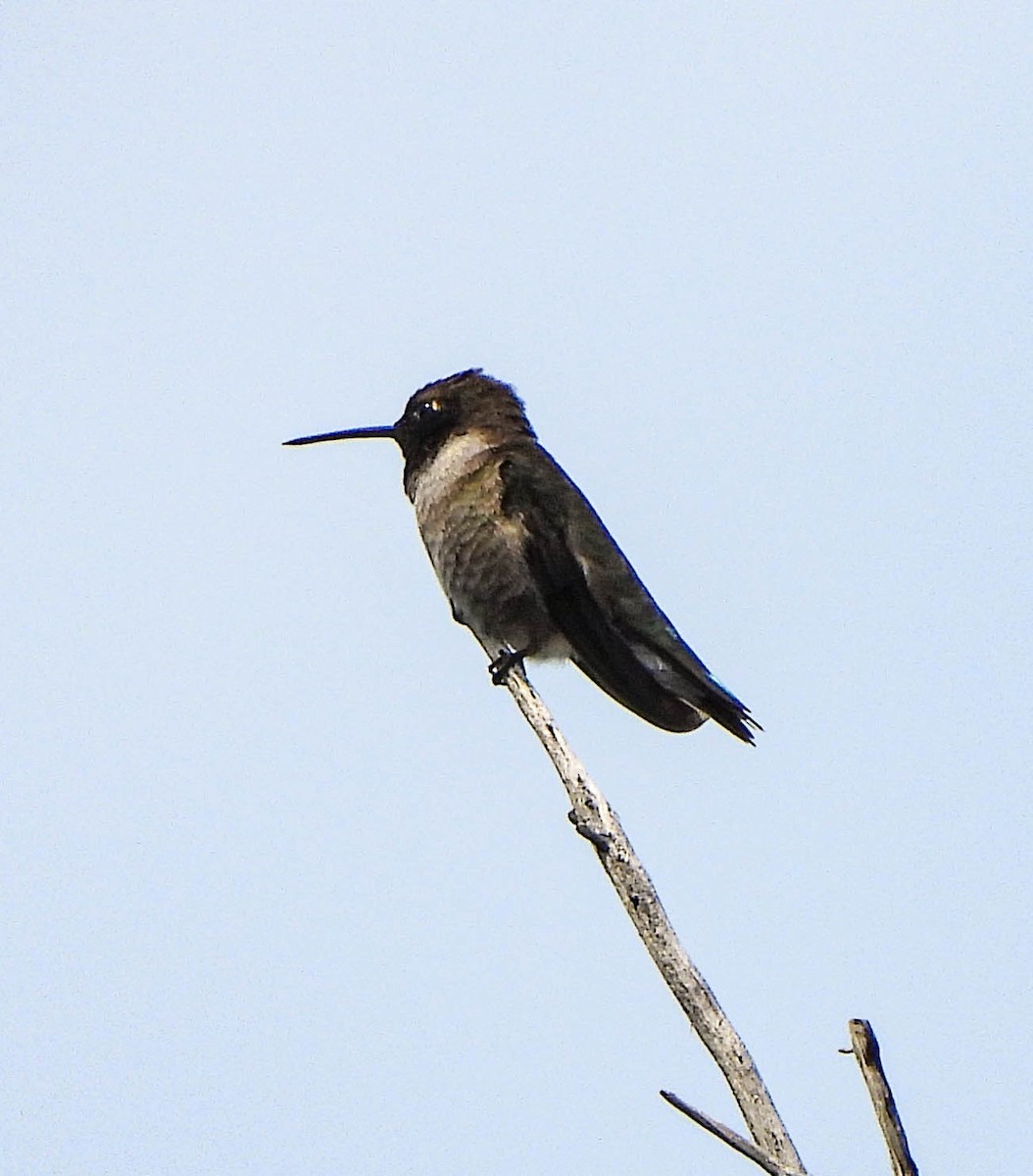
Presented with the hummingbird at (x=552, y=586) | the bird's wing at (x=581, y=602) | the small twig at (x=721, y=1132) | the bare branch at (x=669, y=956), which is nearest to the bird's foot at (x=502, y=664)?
the hummingbird at (x=552, y=586)

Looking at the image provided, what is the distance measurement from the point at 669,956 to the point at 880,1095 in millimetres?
790

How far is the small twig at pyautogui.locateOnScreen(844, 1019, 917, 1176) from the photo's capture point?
9.12 feet

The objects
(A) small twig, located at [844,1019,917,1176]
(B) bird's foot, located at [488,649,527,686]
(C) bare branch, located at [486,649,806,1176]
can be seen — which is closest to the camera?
(A) small twig, located at [844,1019,917,1176]

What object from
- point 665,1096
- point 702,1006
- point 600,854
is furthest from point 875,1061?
point 600,854

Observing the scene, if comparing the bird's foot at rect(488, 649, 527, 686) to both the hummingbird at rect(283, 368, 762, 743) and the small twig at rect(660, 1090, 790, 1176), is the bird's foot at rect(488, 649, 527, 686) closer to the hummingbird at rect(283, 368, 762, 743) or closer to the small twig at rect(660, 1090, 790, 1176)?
the hummingbird at rect(283, 368, 762, 743)

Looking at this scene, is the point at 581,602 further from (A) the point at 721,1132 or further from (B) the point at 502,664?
(A) the point at 721,1132

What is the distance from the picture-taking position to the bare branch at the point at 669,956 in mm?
3197

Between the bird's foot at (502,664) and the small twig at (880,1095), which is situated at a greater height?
the bird's foot at (502,664)

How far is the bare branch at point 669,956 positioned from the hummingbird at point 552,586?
2.27 meters

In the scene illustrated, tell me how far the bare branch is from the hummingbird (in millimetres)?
2266

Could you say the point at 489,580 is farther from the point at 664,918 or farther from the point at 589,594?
the point at 664,918

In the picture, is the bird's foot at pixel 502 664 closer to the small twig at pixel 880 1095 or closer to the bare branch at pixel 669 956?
the bare branch at pixel 669 956

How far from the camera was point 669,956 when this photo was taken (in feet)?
11.8

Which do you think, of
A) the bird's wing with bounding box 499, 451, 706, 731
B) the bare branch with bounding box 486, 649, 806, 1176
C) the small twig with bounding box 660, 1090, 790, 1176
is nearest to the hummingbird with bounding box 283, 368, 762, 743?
the bird's wing with bounding box 499, 451, 706, 731
